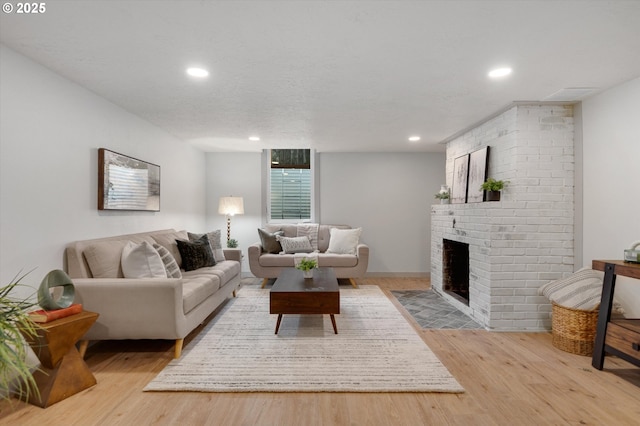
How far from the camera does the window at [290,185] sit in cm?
629

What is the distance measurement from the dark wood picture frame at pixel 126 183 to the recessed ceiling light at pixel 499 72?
11.7 ft

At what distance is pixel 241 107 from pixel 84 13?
5.62 feet

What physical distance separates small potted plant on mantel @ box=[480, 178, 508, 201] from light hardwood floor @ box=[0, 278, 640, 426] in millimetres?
1663

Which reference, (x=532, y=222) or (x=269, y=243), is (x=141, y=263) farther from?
(x=532, y=222)

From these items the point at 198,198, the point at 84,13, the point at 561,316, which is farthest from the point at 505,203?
the point at 198,198

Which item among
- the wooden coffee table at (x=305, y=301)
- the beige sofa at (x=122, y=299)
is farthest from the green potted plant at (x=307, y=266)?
the beige sofa at (x=122, y=299)

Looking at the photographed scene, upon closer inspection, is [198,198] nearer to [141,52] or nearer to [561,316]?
[141,52]

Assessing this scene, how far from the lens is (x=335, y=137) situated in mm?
4926

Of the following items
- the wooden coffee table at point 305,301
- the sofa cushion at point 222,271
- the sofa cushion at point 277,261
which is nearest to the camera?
the wooden coffee table at point 305,301

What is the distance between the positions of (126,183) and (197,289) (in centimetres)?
148

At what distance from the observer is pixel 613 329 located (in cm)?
253

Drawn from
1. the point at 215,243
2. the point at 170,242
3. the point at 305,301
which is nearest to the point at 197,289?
the point at 305,301

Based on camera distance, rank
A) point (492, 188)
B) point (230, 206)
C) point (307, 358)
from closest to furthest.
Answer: point (307, 358) < point (492, 188) < point (230, 206)

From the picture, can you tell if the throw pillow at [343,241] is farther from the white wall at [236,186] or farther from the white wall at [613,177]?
the white wall at [613,177]
